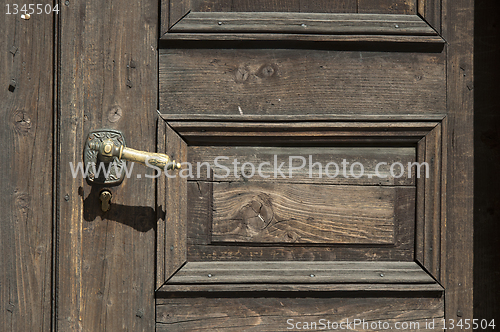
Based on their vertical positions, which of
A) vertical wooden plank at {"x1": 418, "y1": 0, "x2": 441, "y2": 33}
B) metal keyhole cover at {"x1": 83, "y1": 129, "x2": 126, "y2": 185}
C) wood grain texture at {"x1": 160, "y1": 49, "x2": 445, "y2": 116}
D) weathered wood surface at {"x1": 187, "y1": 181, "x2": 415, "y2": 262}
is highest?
vertical wooden plank at {"x1": 418, "y1": 0, "x2": 441, "y2": 33}

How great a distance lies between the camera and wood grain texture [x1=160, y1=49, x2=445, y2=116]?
2.95ft

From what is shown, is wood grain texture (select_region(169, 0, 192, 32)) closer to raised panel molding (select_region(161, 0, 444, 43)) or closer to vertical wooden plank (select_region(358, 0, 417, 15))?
raised panel molding (select_region(161, 0, 444, 43))

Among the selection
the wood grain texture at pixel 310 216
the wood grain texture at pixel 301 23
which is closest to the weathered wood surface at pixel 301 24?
the wood grain texture at pixel 301 23

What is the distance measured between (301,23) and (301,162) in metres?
0.30

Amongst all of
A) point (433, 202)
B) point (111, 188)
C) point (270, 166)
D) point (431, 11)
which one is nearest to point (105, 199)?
point (111, 188)

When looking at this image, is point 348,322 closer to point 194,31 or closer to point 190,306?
point 190,306

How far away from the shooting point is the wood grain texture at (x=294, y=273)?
0.89m

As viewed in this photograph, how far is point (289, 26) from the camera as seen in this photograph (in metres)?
A: 0.89

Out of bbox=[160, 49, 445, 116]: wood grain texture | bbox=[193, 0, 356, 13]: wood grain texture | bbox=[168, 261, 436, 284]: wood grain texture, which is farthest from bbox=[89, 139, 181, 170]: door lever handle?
bbox=[193, 0, 356, 13]: wood grain texture

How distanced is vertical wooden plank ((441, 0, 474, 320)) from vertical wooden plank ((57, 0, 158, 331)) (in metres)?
0.64

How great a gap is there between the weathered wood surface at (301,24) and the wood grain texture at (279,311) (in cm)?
58

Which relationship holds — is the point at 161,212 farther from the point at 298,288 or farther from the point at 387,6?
the point at 387,6

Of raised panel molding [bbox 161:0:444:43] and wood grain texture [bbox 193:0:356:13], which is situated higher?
wood grain texture [bbox 193:0:356:13]

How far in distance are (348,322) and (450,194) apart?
0.36 metres
